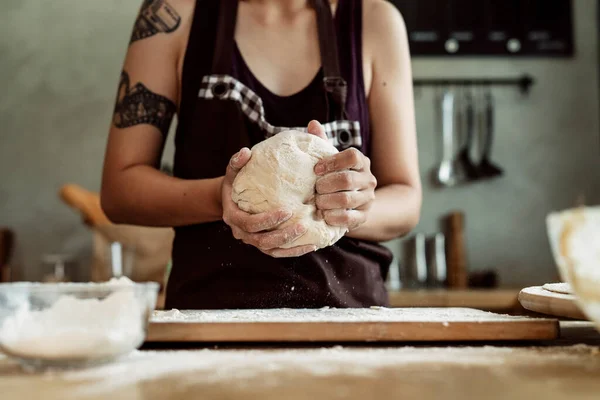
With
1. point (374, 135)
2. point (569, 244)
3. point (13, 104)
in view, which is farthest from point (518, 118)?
point (569, 244)

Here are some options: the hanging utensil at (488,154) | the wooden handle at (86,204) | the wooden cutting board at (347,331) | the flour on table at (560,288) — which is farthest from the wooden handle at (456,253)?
the wooden cutting board at (347,331)

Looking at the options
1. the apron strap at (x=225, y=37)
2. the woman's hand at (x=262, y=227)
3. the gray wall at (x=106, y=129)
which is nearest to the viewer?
the woman's hand at (x=262, y=227)

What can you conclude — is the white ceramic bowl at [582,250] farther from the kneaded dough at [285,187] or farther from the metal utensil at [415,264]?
the metal utensil at [415,264]

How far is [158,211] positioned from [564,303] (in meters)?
0.78

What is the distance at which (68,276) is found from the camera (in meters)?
3.23

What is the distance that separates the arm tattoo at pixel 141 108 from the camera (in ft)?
4.77

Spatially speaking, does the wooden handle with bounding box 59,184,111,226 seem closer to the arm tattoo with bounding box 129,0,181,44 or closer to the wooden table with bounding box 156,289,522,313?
the wooden table with bounding box 156,289,522,313

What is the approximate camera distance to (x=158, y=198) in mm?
1351

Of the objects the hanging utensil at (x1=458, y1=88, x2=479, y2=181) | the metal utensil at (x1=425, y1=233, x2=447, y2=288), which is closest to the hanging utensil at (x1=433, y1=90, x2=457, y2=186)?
the hanging utensil at (x1=458, y1=88, x2=479, y2=181)

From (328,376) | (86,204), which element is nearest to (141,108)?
(328,376)

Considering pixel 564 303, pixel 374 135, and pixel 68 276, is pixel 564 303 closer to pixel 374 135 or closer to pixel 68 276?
pixel 374 135

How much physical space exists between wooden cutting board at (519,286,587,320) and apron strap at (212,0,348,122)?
580mm

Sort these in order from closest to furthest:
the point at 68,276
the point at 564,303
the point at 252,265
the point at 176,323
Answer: the point at 176,323 → the point at 564,303 → the point at 252,265 → the point at 68,276

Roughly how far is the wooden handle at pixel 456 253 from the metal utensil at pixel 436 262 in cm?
3
